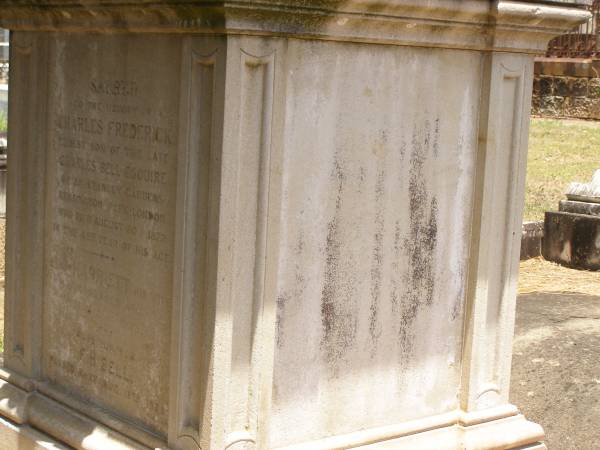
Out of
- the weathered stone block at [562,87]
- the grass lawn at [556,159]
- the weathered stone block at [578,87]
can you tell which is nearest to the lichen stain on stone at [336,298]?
the grass lawn at [556,159]

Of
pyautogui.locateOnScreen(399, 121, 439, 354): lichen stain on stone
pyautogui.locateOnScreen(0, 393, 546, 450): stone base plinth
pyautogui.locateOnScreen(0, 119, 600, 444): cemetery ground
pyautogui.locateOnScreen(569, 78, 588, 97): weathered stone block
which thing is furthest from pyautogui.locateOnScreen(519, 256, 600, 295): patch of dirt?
pyautogui.locateOnScreen(569, 78, 588, 97): weathered stone block

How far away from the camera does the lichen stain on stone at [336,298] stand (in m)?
3.57

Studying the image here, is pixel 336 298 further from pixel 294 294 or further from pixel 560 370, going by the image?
pixel 560 370

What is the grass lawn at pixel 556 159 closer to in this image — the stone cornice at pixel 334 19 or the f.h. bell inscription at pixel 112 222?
the stone cornice at pixel 334 19

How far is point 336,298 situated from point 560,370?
2.31 meters

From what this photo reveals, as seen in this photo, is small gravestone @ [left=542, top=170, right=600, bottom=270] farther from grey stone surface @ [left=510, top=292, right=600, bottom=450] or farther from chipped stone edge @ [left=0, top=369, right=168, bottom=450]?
chipped stone edge @ [left=0, top=369, right=168, bottom=450]

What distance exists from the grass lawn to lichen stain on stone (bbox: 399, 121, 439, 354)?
6.68m

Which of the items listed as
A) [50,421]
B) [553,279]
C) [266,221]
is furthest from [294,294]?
[553,279]

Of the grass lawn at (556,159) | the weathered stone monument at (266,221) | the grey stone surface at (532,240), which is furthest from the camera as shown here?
the grass lawn at (556,159)

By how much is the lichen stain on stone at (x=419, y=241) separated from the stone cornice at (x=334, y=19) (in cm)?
37

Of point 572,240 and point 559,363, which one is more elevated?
point 572,240

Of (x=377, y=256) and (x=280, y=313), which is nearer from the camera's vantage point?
(x=280, y=313)

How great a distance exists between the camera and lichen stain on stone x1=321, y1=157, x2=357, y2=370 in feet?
11.7

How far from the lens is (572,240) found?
8906 millimetres
